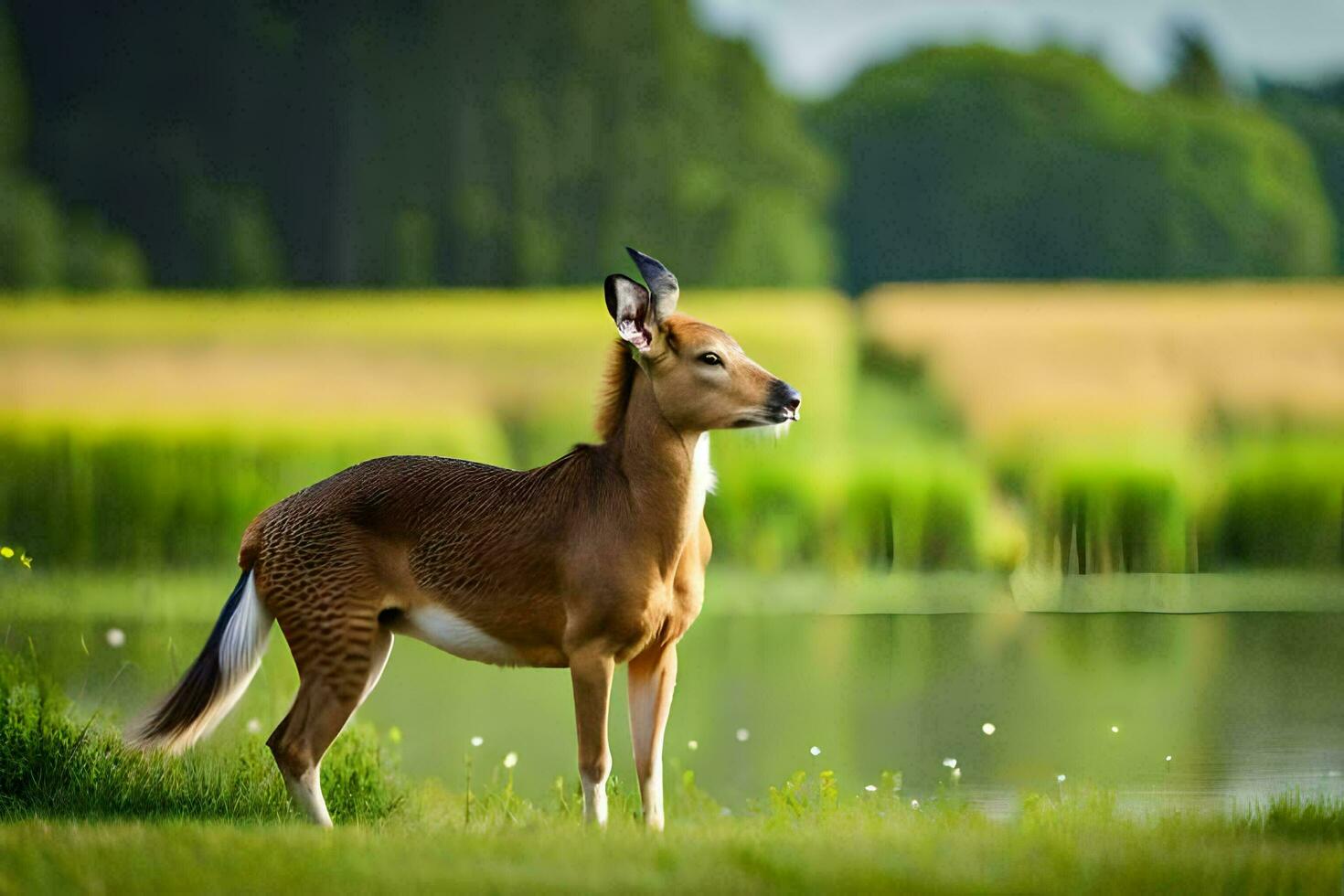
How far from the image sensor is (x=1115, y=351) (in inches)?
842

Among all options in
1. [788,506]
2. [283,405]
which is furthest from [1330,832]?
[283,405]

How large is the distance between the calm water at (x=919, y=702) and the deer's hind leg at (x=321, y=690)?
1.74 metres

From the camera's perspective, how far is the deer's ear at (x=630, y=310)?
5805 millimetres

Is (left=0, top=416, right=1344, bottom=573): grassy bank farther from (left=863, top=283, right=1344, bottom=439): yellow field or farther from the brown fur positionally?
the brown fur

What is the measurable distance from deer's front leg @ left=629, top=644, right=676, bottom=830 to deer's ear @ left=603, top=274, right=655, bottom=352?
3.50 feet

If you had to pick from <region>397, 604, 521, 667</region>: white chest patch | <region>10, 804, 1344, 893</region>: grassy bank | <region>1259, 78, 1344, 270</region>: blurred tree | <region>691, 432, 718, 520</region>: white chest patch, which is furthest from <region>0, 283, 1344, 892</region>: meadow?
<region>1259, 78, 1344, 270</region>: blurred tree

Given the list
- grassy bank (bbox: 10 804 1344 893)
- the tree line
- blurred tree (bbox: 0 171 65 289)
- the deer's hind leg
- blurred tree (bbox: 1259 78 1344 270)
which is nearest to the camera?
grassy bank (bbox: 10 804 1344 893)

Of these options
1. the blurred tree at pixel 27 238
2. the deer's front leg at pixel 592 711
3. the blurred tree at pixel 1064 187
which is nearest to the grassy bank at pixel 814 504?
the blurred tree at pixel 27 238

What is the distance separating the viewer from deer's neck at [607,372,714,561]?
19.4ft

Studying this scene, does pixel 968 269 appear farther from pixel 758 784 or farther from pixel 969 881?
pixel 969 881

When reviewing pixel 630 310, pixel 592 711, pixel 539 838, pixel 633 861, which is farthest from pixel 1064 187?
pixel 633 861

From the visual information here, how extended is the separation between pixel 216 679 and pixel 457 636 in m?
0.99

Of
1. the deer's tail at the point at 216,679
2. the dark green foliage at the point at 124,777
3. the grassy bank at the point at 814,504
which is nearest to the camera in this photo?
the deer's tail at the point at 216,679

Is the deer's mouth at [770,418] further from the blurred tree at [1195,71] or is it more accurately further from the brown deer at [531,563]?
the blurred tree at [1195,71]
